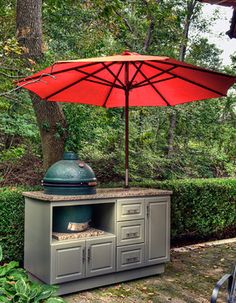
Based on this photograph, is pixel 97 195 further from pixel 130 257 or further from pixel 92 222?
pixel 130 257

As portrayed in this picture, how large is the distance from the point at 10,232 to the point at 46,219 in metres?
0.77

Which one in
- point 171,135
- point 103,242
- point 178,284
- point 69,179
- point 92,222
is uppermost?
point 171,135

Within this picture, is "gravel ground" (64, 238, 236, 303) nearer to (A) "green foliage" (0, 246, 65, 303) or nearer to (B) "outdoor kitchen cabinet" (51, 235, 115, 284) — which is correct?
(B) "outdoor kitchen cabinet" (51, 235, 115, 284)

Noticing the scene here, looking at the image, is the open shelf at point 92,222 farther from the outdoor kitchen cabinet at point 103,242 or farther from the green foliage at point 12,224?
the green foliage at point 12,224

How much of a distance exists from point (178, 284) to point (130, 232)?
793 millimetres

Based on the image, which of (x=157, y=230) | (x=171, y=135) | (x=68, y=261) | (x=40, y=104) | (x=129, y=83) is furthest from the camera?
(x=171, y=135)

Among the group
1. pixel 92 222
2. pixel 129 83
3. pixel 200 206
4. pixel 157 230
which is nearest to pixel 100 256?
pixel 92 222

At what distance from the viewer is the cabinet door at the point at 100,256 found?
380cm

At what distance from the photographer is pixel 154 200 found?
435 centimetres

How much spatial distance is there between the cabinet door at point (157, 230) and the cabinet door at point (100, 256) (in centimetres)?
51

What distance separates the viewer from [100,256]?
388 centimetres

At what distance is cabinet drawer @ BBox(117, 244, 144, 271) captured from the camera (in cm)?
405

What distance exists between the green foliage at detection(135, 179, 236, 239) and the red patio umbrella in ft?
3.87

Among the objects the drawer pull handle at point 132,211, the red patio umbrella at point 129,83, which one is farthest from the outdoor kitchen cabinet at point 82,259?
the red patio umbrella at point 129,83
